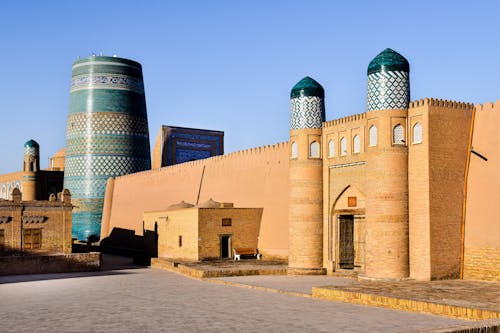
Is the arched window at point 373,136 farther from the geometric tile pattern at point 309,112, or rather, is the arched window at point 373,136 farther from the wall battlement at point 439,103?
the geometric tile pattern at point 309,112

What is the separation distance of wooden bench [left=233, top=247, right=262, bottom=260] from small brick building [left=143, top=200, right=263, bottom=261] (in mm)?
288

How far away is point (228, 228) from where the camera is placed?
2366cm

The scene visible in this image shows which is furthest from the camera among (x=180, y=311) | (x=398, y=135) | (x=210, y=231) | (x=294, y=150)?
(x=210, y=231)

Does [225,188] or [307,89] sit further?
[225,188]

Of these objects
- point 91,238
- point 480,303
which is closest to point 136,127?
point 91,238

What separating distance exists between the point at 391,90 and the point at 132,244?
20.7m

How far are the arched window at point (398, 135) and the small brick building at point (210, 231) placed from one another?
28.1ft

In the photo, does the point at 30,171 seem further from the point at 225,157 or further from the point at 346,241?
the point at 346,241

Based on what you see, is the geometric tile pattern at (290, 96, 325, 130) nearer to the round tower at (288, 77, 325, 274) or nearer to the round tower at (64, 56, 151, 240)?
the round tower at (288, 77, 325, 274)

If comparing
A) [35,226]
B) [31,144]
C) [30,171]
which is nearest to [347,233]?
[35,226]

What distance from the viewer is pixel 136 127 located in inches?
1462

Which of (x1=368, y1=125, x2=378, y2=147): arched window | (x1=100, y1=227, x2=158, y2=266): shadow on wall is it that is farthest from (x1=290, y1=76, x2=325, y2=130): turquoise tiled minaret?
(x1=100, y1=227, x2=158, y2=266): shadow on wall

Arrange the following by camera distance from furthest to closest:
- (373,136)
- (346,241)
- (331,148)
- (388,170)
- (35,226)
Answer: (35,226)
(331,148)
(346,241)
(373,136)
(388,170)

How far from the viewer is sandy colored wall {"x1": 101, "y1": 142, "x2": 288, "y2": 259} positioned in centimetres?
2333
